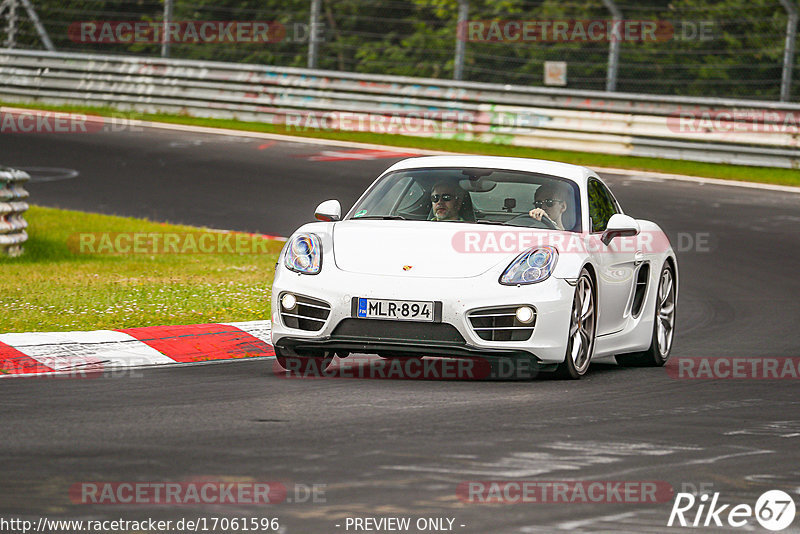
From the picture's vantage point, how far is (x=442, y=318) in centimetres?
818

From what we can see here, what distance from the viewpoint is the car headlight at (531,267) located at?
834 cm

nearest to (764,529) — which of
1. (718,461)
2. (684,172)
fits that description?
(718,461)

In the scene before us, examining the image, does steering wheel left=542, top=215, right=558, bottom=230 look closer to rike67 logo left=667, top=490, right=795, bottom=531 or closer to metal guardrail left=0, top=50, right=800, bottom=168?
rike67 logo left=667, top=490, right=795, bottom=531

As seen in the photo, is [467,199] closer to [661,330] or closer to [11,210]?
[661,330]

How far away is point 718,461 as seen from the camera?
20.6 ft

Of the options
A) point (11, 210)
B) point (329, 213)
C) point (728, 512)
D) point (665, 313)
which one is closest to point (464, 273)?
point (329, 213)

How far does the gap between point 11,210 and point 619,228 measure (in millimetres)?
6692

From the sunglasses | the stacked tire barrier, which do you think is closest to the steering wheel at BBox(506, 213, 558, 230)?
the sunglasses

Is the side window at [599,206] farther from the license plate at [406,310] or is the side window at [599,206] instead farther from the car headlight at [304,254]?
the car headlight at [304,254]

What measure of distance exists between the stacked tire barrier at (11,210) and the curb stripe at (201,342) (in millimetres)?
4336

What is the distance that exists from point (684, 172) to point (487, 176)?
43.2 ft

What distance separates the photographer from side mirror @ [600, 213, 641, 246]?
30.4ft

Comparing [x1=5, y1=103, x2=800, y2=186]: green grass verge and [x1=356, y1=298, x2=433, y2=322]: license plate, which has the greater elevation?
[x1=5, y1=103, x2=800, y2=186]: green grass verge

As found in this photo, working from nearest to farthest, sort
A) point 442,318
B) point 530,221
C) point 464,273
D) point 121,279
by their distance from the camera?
point 442,318
point 464,273
point 530,221
point 121,279
